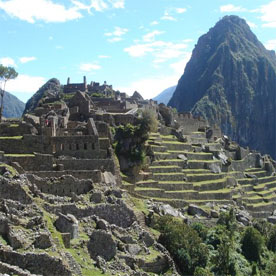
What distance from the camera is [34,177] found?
3206cm

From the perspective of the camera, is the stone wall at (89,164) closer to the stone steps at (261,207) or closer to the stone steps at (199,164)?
the stone steps at (199,164)

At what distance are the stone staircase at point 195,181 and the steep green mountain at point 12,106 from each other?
68.8m

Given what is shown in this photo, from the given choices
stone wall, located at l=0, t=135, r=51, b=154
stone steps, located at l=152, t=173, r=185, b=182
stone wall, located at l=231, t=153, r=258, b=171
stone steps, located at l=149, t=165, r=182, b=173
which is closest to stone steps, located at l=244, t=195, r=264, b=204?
stone wall, located at l=231, t=153, r=258, b=171

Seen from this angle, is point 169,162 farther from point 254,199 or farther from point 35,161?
point 35,161

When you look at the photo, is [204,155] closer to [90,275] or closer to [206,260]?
[206,260]

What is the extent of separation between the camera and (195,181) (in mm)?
50312

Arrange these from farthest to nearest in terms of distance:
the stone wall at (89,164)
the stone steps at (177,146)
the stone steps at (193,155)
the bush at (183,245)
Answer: the stone steps at (177,146)
the stone steps at (193,155)
the stone wall at (89,164)
the bush at (183,245)

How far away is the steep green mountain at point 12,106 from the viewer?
402 ft

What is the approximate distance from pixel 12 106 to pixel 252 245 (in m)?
99.7

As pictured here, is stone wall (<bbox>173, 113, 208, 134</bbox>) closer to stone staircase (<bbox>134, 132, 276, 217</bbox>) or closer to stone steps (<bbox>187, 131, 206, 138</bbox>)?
stone steps (<bbox>187, 131, 206, 138</bbox>)

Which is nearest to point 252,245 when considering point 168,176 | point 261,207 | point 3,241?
point 168,176

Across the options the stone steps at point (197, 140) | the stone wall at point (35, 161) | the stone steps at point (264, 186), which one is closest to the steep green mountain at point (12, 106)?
the stone steps at point (197, 140)

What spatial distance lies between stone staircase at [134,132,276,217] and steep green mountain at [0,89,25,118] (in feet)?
226

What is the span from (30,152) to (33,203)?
382 inches
